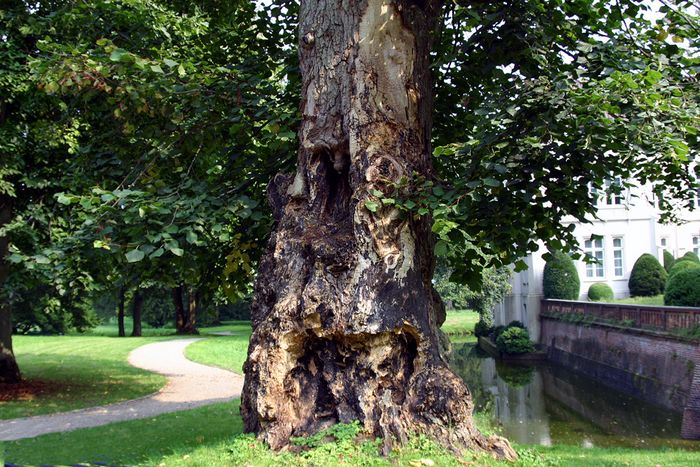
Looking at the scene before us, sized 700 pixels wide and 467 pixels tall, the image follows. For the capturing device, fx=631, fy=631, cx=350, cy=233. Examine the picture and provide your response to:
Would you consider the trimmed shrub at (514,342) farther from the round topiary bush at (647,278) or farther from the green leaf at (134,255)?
the green leaf at (134,255)

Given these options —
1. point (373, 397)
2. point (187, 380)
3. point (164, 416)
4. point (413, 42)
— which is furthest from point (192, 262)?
point (187, 380)

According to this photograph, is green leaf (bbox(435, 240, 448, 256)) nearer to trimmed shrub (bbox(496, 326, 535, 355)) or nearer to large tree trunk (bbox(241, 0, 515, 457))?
large tree trunk (bbox(241, 0, 515, 457))

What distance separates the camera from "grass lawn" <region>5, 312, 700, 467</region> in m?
5.09

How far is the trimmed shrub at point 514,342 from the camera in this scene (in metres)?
30.6

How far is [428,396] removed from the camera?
5414mm

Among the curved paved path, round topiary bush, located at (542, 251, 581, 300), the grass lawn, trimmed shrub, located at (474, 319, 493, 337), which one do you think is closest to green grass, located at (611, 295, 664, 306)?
round topiary bush, located at (542, 251, 581, 300)

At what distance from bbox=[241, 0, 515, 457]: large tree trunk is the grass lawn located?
0.20 metres

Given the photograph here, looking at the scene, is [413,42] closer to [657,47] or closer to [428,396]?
[657,47]

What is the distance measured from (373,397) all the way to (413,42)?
3507mm

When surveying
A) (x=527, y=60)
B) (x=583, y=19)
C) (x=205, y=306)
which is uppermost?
(x=583, y=19)

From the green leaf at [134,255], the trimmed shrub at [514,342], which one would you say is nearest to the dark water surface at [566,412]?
the trimmed shrub at [514,342]

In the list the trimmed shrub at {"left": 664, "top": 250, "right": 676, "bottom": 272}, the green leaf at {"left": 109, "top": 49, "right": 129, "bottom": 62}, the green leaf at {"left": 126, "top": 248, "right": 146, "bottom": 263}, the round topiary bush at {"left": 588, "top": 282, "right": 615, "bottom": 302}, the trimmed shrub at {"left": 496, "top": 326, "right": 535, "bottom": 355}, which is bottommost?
the trimmed shrub at {"left": 496, "top": 326, "right": 535, "bottom": 355}

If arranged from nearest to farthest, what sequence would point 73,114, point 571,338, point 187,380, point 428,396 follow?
1. point 428,396
2. point 73,114
3. point 187,380
4. point 571,338

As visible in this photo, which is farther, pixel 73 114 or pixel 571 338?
pixel 571 338
